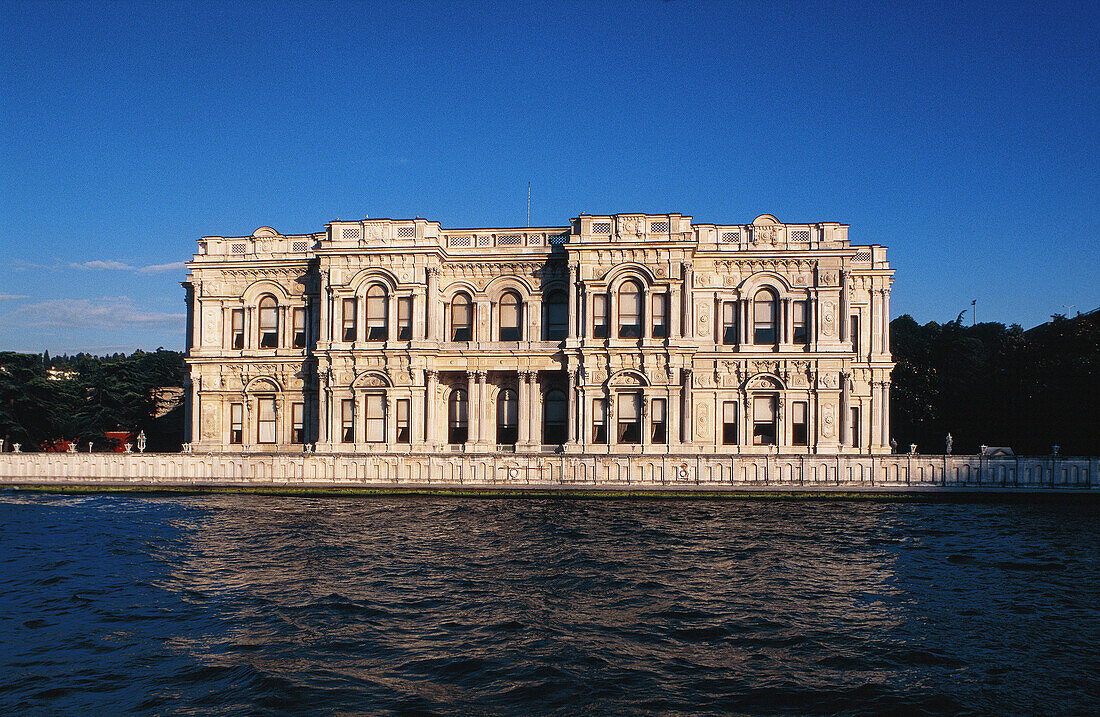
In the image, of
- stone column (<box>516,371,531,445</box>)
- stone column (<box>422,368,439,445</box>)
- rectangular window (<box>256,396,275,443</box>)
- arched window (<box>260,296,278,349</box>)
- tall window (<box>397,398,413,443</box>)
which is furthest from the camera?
arched window (<box>260,296,278,349</box>)

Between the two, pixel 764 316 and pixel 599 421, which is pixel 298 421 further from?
pixel 764 316

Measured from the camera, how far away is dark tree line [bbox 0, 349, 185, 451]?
3759 cm

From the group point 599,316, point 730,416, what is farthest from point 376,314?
point 730,416

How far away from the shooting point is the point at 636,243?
96.4ft

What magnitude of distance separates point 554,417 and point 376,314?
896 centimetres

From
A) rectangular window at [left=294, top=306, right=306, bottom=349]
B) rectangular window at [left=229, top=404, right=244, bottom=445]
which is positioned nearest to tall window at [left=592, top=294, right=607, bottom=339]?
rectangular window at [left=294, top=306, right=306, bottom=349]

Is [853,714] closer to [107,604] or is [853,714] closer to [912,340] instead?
[107,604]

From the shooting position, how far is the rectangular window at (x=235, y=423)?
32625 millimetres

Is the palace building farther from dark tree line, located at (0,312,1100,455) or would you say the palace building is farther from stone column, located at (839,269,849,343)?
dark tree line, located at (0,312,1100,455)

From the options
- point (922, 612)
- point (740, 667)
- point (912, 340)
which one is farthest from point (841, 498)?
point (912, 340)

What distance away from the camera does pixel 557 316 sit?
3147 cm

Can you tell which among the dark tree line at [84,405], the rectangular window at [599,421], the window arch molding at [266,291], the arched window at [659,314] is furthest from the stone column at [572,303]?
the dark tree line at [84,405]

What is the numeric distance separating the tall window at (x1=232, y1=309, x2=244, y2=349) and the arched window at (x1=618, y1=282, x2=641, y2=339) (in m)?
17.3

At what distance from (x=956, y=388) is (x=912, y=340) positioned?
80.0 ft
